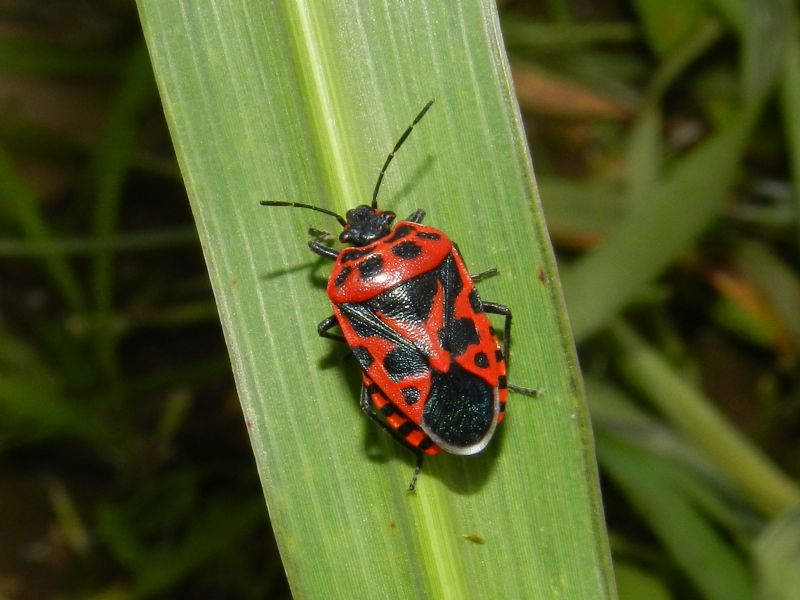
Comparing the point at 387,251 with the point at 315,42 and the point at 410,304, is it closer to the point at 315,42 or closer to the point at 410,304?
the point at 410,304

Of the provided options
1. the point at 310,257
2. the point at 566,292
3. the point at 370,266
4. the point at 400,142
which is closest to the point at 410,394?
the point at 370,266

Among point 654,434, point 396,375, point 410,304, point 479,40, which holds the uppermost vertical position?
point 479,40

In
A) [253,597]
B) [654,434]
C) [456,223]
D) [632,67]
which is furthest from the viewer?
[632,67]

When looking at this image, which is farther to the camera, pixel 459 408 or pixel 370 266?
pixel 370 266

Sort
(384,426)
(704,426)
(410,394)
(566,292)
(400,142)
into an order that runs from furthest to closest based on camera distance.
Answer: (704,426) < (566,292) < (410,394) < (384,426) < (400,142)

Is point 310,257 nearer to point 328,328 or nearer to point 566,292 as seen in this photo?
point 328,328

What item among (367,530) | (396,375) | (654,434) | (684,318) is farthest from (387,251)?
(684,318)

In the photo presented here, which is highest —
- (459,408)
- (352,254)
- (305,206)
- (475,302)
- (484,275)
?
(305,206)

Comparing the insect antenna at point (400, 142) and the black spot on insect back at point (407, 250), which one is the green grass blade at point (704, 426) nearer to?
the black spot on insect back at point (407, 250)

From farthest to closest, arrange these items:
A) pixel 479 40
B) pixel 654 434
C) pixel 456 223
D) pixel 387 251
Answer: pixel 654 434 < pixel 387 251 < pixel 456 223 < pixel 479 40
